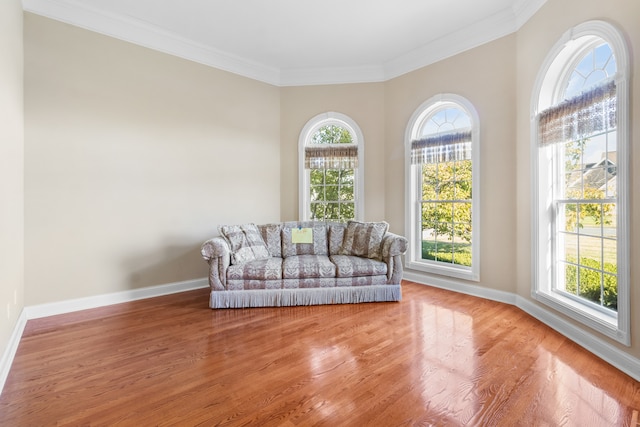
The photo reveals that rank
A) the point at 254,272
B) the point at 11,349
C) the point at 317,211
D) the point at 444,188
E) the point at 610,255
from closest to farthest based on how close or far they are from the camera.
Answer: the point at 11,349
the point at 610,255
the point at 254,272
the point at 444,188
the point at 317,211

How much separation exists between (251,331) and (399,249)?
72.4 inches

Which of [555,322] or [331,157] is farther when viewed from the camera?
[331,157]

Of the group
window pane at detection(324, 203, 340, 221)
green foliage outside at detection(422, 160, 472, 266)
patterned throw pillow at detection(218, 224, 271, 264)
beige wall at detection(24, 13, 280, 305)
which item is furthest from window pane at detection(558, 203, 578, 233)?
beige wall at detection(24, 13, 280, 305)

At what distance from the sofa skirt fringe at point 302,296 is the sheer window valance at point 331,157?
2.04 m

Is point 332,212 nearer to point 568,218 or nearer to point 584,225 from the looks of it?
point 568,218

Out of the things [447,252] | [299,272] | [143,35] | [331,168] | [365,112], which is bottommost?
[299,272]

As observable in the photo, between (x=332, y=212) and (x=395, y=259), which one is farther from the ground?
(x=332, y=212)

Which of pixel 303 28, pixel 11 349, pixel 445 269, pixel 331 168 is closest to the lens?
pixel 11 349

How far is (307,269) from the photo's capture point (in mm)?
3402

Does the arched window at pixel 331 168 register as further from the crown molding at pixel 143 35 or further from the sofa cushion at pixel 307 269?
the sofa cushion at pixel 307 269

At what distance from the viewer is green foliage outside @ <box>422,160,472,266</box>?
12.8ft

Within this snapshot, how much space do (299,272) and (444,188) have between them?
2277 mm

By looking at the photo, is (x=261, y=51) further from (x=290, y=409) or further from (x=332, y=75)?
Result: (x=290, y=409)

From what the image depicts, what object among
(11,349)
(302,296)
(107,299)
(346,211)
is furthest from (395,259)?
(11,349)
